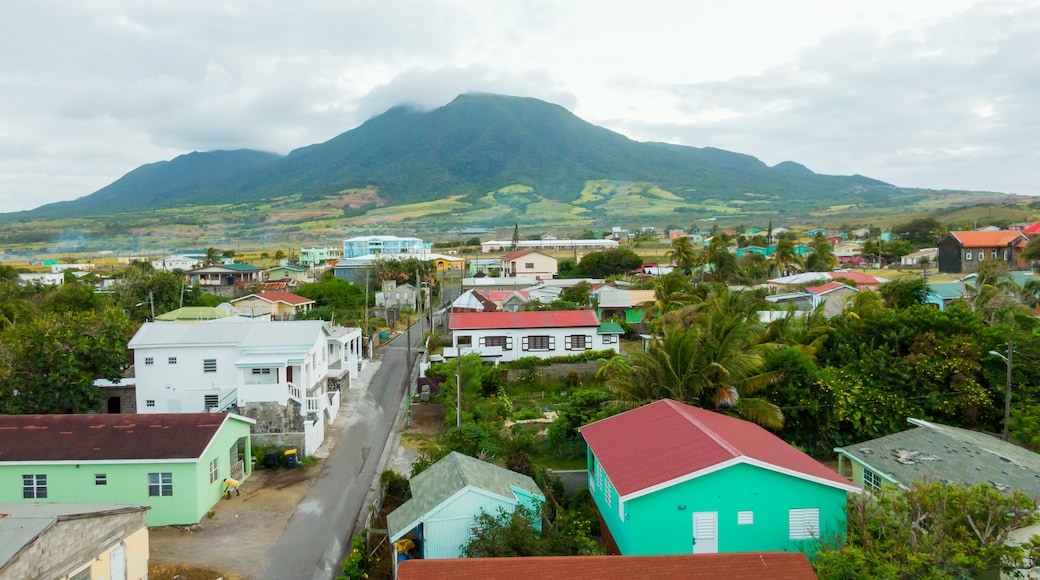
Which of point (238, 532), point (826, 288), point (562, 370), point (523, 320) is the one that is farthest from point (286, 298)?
point (826, 288)

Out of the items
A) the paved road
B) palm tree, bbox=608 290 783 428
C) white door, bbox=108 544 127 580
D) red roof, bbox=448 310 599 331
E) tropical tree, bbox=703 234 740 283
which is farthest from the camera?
tropical tree, bbox=703 234 740 283

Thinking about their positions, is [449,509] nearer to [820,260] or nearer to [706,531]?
[706,531]

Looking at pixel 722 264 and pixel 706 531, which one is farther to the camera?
pixel 722 264

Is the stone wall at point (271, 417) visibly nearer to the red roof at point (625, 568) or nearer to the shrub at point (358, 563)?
the shrub at point (358, 563)

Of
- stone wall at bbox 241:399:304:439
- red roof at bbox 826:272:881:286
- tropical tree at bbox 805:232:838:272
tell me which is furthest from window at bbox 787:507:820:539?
tropical tree at bbox 805:232:838:272

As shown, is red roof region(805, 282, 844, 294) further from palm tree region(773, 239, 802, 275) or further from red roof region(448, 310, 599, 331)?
palm tree region(773, 239, 802, 275)
